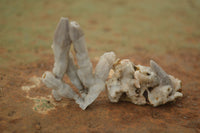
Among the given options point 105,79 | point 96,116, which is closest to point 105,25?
point 105,79

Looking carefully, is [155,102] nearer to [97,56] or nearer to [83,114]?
[83,114]

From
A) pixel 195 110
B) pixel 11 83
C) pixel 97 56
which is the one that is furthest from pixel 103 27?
pixel 195 110

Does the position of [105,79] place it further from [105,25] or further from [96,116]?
[105,25]

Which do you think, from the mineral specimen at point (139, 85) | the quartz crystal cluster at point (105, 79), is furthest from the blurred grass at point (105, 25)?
the mineral specimen at point (139, 85)

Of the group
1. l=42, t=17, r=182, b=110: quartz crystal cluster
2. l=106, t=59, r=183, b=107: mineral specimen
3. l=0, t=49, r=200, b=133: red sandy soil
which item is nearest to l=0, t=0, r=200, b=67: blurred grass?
l=0, t=49, r=200, b=133: red sandy soil

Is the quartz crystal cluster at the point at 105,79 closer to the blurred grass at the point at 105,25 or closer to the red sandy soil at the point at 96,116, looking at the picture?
the red sandy soil at the point at 96,116

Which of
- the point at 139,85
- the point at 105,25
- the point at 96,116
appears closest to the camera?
the point at 96,116
